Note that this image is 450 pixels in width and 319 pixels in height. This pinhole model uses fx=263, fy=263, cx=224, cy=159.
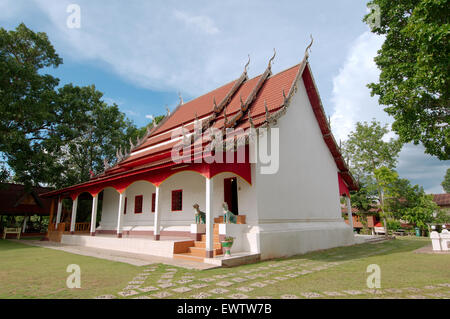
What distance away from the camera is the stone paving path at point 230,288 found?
3.70 m

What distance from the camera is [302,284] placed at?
442 centimetres

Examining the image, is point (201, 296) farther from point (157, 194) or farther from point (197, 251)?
point (157, 194)

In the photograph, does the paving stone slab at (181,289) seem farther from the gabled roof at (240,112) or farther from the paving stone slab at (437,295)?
the gabled roof at (240,112)

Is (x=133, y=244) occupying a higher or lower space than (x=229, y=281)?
higher

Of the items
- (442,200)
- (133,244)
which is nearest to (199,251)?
(133,244)

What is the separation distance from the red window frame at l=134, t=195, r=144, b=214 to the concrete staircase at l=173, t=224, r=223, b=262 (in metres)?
5.27

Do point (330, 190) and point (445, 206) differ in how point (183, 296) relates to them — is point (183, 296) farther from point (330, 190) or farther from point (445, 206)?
point (445, 206)

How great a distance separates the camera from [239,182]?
328 inches

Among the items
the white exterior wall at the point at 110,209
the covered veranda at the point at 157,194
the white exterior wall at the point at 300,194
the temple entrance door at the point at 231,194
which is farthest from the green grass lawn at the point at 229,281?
the white exterior wall at the point at 110,209

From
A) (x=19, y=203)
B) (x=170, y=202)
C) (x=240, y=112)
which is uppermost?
(x=240, y=112)

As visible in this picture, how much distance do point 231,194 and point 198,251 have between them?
88.9 inches

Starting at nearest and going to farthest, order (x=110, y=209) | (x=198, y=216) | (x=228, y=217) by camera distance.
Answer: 1. (x=228, y=217)
2. (x=198, y=216)
3. (x=110, y=209)

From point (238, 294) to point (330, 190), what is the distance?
940 centimetres

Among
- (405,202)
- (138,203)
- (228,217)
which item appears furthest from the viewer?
(405,202)
